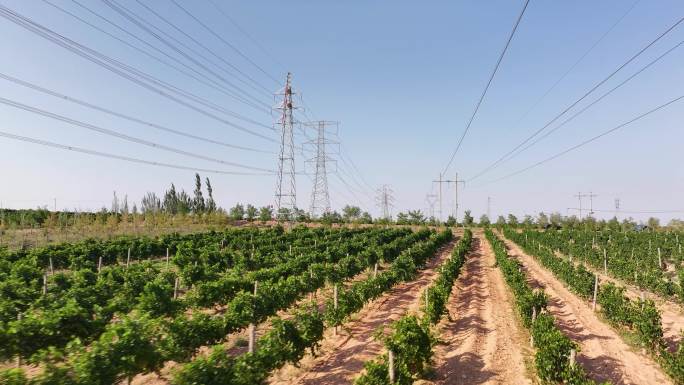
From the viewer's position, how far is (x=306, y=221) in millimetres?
80812

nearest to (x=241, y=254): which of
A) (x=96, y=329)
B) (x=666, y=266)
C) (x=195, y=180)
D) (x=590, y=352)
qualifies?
(x=96, y=329)

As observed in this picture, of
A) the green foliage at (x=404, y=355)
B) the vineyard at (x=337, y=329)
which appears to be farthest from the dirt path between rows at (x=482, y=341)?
the green foliage at (x=404, y=355)

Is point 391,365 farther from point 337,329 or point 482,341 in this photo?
point 337,329

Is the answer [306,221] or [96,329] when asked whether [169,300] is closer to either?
[96,329]

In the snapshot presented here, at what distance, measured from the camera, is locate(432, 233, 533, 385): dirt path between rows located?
12.0m

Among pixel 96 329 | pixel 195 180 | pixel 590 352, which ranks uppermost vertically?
pixel 195 180

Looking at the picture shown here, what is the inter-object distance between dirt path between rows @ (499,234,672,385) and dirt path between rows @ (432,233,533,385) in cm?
201

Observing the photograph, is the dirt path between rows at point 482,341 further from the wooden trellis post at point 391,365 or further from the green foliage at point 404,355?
the wooden trellis post at point 391,365

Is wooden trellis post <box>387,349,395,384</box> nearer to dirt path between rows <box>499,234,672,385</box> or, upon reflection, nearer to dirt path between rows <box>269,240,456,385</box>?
dirt path between rows <box>269,240,456,385</box>

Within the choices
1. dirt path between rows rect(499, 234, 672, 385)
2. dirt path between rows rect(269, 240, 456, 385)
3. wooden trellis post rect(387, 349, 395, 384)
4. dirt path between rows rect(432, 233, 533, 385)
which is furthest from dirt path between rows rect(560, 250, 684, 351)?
wooden trellis post rect(387, 349, 395, 384)

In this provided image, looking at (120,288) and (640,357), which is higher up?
(120,288)

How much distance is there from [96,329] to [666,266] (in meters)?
43.5

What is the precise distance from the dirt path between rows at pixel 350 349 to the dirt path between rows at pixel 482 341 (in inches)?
96.5

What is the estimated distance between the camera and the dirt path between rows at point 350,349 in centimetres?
1187
